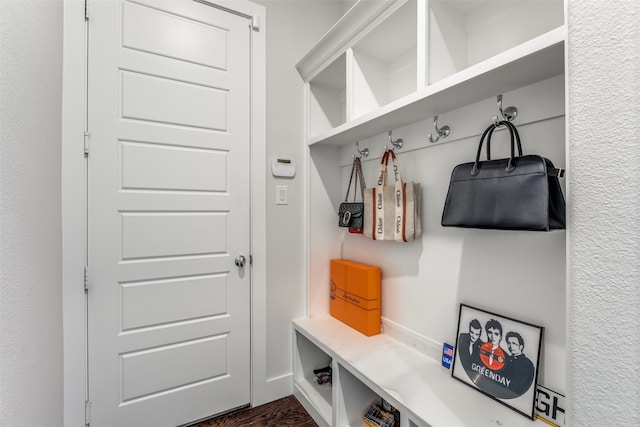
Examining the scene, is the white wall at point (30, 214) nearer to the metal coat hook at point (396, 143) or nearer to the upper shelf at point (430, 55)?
the upper shelf at point (430, 55)

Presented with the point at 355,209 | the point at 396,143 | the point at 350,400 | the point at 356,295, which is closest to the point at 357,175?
the point at 355,209

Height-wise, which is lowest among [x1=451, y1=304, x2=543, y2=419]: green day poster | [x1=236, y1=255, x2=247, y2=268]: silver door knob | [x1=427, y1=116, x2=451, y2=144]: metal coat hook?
[x1=451, y1=304, x2=543, y2=419]: green day poster

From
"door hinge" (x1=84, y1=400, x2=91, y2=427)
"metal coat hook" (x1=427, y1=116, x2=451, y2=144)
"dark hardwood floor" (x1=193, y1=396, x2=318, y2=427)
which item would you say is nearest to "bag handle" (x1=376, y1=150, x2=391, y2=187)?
"metal coat hook" (x1=427, y1=116, x2=451, y2=144)

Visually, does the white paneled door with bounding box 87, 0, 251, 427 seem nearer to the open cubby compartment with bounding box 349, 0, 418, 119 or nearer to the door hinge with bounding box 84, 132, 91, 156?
the door hinge with bounding box 84, 132, 91, 156

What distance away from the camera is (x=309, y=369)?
6.57 ft

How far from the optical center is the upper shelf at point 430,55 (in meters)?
0.97

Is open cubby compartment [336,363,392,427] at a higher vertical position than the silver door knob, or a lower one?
lower

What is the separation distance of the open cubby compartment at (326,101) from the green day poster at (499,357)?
4.64 ft

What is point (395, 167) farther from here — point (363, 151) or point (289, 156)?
point (289, 156)

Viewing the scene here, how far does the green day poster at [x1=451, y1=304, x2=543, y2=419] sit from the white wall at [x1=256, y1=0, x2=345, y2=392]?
1.05 metres

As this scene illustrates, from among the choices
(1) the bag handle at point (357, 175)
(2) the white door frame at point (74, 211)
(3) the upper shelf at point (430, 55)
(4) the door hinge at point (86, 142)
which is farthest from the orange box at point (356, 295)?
(4) the door hinge at point (86, 142)

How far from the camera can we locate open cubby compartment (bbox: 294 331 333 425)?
179 cm

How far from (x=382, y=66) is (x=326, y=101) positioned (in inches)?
19.8

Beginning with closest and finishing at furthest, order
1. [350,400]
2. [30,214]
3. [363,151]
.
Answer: [30,214] < [350,400] < [363,151]
